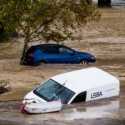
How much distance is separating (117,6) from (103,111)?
5251cm

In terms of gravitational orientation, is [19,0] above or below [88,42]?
above

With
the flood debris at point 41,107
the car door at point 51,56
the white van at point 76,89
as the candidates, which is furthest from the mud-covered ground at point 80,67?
the car door at point 51,56

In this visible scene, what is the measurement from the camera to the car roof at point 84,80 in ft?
72.4

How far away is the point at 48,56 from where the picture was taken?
116 ft

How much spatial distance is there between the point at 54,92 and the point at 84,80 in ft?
4.07

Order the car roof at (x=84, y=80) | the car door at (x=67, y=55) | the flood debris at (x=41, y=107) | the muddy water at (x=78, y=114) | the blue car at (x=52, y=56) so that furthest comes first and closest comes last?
the car door at (x=67, y=55), the blue car at (x=52, y=56), the car roof at (x=84, y=80), the flood debris at (x=41, y=107), the muddy water at (x=78, y=114)

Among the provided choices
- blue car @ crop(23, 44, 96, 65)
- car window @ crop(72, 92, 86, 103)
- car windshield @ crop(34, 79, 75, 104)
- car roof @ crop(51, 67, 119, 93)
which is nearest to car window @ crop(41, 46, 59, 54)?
blue car @ crop(23, 44, 96, 65)

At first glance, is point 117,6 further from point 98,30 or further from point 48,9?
point 48,9

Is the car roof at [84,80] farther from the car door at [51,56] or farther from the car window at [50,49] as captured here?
the car window at [50,49]

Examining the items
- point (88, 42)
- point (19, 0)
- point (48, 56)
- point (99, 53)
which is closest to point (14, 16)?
point (19, 0)

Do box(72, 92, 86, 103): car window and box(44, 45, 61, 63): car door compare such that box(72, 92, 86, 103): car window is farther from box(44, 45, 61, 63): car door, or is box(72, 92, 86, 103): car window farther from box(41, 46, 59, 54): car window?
box(41, 46, 59, 54): car window

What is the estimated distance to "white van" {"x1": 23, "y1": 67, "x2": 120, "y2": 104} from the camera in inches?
859

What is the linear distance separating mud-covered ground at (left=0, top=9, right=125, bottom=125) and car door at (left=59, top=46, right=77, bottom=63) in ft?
1.59

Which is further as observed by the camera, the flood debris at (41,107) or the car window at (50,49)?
the car window at (50,49)
